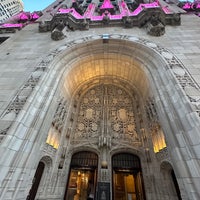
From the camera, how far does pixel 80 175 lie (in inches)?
261

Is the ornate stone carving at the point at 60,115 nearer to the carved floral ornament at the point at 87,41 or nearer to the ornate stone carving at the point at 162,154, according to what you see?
the carved floral ornament at the point at 87,41

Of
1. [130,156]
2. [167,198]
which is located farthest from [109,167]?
[167,198]

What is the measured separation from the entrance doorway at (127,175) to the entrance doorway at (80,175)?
987mm

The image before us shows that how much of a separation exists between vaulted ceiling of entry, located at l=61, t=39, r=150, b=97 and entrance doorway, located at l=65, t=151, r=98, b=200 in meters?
3.38

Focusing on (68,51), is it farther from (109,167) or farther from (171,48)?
(109,167)

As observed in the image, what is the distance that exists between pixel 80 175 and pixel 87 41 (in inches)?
268

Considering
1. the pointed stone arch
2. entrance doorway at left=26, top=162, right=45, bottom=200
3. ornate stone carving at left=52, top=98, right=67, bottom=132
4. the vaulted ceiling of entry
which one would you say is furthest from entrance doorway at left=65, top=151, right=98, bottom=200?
the vaulted ceiling of entry

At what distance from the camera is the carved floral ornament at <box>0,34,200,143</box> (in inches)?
153

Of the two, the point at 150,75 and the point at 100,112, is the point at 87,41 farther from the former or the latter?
the point at 100,112

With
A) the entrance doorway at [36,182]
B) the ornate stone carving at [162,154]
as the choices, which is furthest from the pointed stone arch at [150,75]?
the entrance doorway at [36,182]

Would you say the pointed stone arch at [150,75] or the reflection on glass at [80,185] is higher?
the pointed stone arch at [150,75]

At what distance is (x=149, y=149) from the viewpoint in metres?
5.69

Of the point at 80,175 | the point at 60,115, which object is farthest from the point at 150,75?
the point at 80,175

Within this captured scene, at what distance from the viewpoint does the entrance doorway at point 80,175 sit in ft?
19.0
